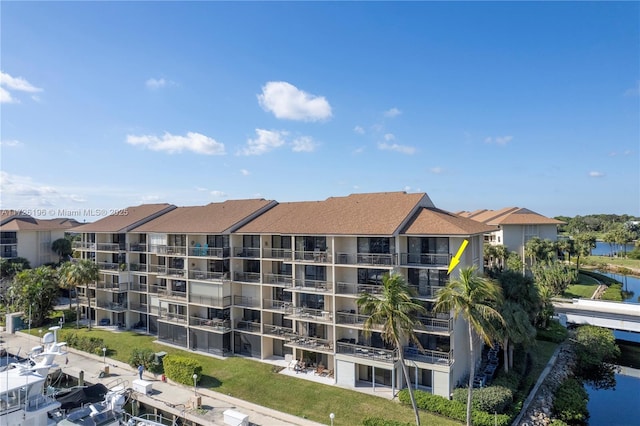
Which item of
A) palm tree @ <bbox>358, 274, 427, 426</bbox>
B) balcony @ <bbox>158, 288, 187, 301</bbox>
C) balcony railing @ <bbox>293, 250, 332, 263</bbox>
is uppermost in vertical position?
balcony railing @ <bbox>293, 250, 332, 263</bbox>

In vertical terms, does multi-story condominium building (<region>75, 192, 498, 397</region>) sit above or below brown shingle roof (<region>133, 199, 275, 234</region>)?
below

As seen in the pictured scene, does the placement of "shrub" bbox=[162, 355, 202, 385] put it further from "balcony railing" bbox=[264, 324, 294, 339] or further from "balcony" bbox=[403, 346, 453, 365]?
"balcony" bbox=[403, 346, 453, 365]

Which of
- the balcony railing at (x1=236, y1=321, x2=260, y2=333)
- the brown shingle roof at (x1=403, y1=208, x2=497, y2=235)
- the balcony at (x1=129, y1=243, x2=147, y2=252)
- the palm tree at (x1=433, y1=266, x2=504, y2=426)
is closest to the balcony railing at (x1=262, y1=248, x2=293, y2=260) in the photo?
the balcony railing at (x1=236, y1=321, x2=260, y2=333)

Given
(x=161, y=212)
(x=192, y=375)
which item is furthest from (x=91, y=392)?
(x=161, y=212)

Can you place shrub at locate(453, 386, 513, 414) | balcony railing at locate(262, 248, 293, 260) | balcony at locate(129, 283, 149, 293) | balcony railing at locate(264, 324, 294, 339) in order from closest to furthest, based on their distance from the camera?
1. shrub at locate(453, 386, 513, 414)
2. balcony railing at locate(264, 324, 294, 339)
3. balcony railing at locate(262, 248, 293, 260)
4. balcony at locate(129, 283, 149, 293)

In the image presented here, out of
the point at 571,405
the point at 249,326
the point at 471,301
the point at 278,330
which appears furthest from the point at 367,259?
the point at 571,405

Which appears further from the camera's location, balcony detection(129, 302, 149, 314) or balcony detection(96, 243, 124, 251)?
balcony detection(96, 243, 124, 251)

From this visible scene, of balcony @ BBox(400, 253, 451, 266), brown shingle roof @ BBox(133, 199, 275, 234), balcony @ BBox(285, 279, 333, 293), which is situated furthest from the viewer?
brown shingle roof @ BBox(133, 199, 275, 234)

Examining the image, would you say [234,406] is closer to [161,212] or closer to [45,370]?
[45,370]
